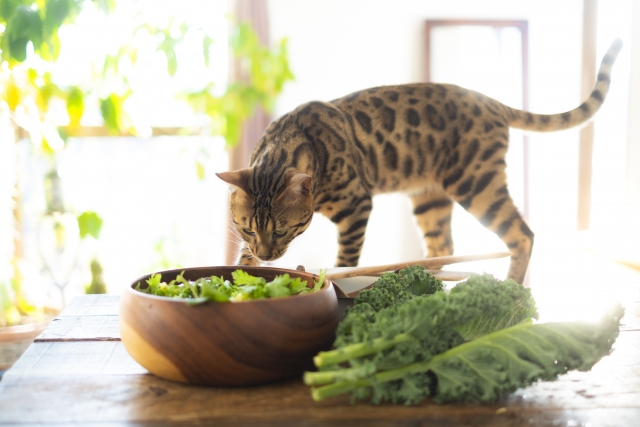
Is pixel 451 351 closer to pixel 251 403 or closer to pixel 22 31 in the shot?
pixel 251 403

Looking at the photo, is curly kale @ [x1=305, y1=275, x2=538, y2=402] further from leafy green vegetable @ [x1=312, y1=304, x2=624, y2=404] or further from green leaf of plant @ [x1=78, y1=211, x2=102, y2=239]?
green leaf of plant @ [x1=78, y1=211, x2=102, y2=239]

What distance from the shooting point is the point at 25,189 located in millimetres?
3477

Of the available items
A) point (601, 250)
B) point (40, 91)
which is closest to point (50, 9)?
point (40, 91)

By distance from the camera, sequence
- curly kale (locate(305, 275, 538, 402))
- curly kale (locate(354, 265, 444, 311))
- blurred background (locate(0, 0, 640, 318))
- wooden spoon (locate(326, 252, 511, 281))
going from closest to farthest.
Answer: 1. curly kale (locate(305, 275, 538, 402))
2. curly kale (locate(354, 265, 444, 311))
3. wooden spoon (locate(326, 252, 511, 281))
4. blurred background (locate(0, 0, 640, 318))

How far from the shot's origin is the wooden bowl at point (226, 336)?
0.80 metres

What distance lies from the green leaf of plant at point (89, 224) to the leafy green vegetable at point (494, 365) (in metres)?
2.04

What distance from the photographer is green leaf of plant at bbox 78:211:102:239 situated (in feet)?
8.36

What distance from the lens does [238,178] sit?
5.72 feet

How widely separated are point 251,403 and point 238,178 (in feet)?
3.32

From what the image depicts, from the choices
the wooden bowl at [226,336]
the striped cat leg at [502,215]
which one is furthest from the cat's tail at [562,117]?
the wooden bowl at [226,336]

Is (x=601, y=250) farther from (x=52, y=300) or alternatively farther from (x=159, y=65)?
(x=52, y=300)

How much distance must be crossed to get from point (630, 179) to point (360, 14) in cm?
189

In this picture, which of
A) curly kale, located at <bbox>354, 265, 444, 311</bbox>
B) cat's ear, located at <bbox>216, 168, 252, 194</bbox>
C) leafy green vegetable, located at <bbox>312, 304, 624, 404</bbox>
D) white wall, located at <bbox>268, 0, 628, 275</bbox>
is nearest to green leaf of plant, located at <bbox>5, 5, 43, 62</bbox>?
cat's ear, located at <bbox>216, 168, 252, 194</bbox>

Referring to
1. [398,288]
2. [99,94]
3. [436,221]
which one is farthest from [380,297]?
[99,94]
